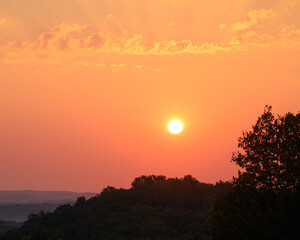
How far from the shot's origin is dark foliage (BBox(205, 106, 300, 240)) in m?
47.0

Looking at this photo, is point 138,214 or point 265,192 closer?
point 265,192

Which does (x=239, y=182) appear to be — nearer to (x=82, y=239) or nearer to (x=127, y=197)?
(x=82, y=239)

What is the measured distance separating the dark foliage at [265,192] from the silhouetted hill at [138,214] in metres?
75.2

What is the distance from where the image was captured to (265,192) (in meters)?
49.9

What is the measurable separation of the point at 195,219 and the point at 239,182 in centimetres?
10539

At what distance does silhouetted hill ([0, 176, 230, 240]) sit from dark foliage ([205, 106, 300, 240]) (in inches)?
2962

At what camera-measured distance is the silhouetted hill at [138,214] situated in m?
141

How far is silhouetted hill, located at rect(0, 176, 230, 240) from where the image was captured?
141 meters

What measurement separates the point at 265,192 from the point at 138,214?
109m

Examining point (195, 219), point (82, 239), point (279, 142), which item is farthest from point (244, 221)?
point (195, 219)

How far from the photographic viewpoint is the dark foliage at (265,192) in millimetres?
46969

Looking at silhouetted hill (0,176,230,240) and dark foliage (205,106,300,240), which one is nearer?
dark foliage (205,106,300,240)

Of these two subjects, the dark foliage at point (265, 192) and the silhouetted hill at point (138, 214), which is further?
the silhouetted hill at point (138, 214)

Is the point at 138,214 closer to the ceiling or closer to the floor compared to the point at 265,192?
closer to the ceiling
